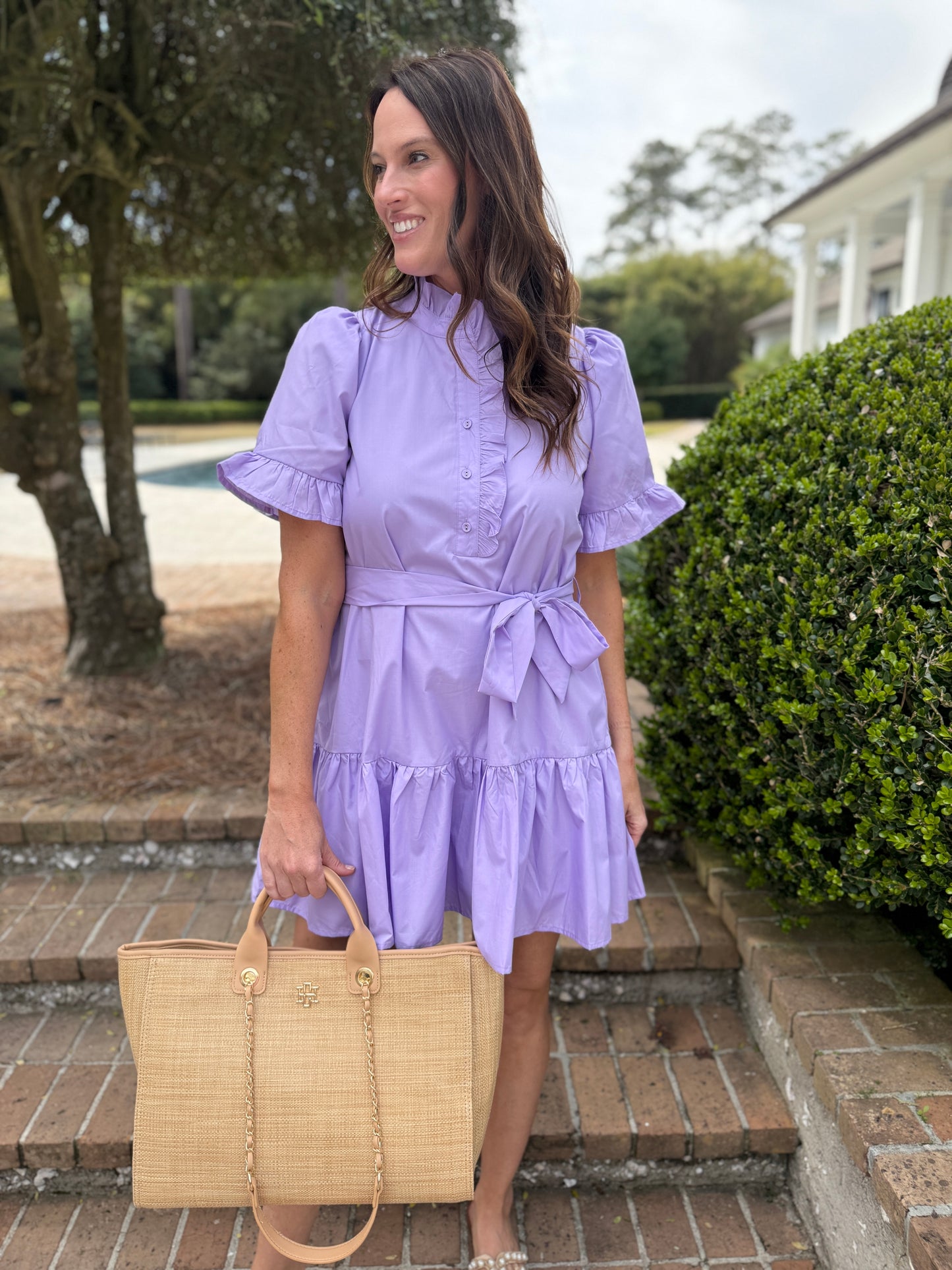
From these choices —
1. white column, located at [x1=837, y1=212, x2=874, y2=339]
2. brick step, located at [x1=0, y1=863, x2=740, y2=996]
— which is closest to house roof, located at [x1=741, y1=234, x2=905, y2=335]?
white column, located at [x1=837, y1=212, x2=874, y2=339]

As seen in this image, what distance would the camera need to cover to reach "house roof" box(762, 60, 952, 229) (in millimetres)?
8234

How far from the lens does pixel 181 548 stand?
29.6 ft

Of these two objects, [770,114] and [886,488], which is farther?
[770,114]

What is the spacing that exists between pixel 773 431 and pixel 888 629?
0.70 metres

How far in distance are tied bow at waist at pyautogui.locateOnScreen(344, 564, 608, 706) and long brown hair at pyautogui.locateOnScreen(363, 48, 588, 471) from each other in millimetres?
229

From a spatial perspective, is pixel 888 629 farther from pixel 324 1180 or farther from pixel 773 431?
pixel 324 1180

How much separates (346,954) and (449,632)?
483 millimetres

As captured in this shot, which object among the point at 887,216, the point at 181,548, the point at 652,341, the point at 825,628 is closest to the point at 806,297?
the point at 887,216

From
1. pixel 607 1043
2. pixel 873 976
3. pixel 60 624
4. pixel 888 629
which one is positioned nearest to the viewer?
pixel 888 629

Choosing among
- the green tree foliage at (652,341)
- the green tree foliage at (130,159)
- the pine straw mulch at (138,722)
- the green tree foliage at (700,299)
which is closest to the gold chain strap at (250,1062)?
the pine straw mulch at (138,722)

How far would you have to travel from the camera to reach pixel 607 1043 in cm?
220

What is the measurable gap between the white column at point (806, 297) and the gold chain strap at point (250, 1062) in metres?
15.3

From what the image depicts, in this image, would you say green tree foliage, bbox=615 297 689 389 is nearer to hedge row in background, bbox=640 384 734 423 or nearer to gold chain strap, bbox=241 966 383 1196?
hedge row in background, bbox=640 384 734 423

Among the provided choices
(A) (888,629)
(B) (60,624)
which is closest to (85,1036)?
(A) (888,629)
